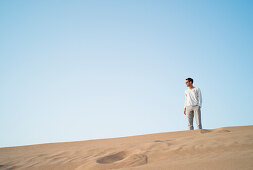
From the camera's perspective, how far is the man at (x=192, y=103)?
639cm

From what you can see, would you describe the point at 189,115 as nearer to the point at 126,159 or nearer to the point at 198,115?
the point at 198,115

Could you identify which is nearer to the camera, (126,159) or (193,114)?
(126,159)

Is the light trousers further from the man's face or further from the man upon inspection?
the man's face

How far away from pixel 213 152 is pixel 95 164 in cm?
161

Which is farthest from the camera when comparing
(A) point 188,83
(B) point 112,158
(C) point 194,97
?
(A) point 188,83

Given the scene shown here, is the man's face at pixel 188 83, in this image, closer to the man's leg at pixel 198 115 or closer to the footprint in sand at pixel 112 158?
the man's leg at pixel 198 115

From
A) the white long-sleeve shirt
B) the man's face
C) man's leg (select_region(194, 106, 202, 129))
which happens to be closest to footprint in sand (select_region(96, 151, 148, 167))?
man's leg (select_region(194, 106, 202, 129))

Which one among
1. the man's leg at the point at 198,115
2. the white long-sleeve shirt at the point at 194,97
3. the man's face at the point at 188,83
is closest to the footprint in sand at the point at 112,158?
the man's leg at the point at 198,115

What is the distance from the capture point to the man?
21.0 feet

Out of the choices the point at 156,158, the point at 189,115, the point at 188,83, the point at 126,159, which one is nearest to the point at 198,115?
the point at 189,115

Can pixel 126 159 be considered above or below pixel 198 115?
below

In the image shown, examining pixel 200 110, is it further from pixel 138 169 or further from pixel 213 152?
pixel 138 169

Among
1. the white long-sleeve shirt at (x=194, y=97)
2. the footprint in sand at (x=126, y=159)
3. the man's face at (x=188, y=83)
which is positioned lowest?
the footprint in sand at (x=126, y=159)

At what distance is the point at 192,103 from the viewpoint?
21.3 feet
